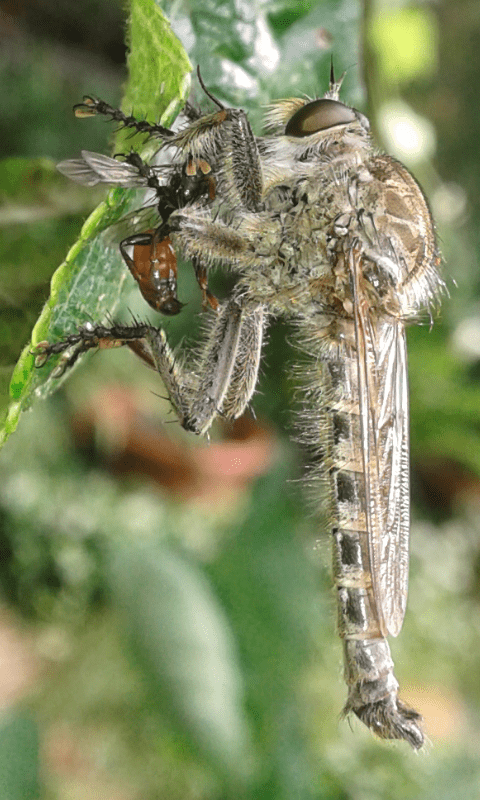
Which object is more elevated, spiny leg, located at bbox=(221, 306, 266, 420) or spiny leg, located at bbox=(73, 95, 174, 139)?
spiny leg, located at bbox=(73, 95, 174, 139)

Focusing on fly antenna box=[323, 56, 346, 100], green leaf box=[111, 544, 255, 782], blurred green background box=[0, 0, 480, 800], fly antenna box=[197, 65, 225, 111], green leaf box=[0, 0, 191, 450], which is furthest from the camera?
green leaf box=[111, 544, 255, 782]

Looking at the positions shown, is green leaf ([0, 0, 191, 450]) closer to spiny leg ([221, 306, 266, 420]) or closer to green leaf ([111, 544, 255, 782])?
spiny leg ([221, 306, 266, 420])

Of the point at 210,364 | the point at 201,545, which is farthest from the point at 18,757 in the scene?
the point at 210,364

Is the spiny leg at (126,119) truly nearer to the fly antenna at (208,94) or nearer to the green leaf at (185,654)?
the fly antenna at (208,94)

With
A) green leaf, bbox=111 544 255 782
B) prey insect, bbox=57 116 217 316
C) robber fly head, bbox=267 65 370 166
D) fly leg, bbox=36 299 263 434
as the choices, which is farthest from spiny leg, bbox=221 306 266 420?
green leaf, bbox=111 544 255 782

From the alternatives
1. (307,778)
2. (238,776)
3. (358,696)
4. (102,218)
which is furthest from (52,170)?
(307,778)

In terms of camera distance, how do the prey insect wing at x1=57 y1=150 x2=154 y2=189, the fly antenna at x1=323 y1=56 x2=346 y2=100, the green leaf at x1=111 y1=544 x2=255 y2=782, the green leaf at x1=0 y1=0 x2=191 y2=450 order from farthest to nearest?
the green leaf at x1=111 y1=544 x2=255 y2=782
the fly antenna at x1=323 y1=56 x2=346 y2=100
the prey insect wing at x1=57 y1=150 x2=154 y2=189
the green leaf at x1=0 y1=0 x2=191 y2=450

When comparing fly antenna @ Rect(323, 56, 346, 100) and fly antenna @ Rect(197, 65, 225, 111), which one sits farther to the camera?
fly antenna @ Rect(323, 56, 346, 100)

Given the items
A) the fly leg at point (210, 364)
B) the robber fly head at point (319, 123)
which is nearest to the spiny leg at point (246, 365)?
the fly leg at point (210, 364)
